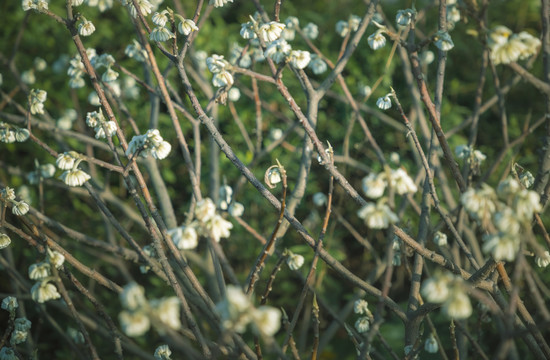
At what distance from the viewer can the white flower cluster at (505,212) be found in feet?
3.41

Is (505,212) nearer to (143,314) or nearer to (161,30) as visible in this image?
(143,314)

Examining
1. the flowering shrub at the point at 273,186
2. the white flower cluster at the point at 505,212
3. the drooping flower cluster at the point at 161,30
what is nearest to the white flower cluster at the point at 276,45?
the flowering shrub at the point at 273,186

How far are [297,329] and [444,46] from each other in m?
2.68

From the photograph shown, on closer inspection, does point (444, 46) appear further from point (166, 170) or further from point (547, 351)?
point (166, 170)

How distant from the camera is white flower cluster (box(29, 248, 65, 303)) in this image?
1.38m

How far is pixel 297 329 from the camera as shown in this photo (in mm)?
3619

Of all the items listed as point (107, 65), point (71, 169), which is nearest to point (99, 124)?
point (71, 169)

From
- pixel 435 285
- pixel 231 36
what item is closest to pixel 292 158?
pixel 231 36

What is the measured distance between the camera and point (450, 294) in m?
0.99

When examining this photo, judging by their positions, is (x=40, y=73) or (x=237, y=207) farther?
(x=40, y=73)

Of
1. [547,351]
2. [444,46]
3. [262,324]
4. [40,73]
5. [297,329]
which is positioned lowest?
[297,329]

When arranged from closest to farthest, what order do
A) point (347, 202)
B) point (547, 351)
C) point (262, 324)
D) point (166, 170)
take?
point (262, 324) < point (547, 351) < point (166, 170) < point (347, 202)

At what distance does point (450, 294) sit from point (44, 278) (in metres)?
1.14

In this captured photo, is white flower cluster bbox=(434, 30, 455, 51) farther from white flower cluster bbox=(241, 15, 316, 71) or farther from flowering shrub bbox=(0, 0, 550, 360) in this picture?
white flower cluster bbox=(241, 15, 316, 71)
